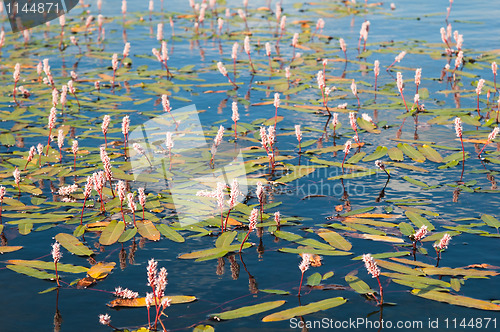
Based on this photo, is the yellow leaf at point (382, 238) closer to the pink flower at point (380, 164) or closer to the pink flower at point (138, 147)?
the pink flower at point (380, 164)

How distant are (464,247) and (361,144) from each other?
2.12m

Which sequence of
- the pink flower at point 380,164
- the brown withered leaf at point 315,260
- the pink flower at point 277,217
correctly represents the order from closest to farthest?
the brown withered leaf at point 315,260, the pink flower at point 277,217, the pink flower at point 380,164

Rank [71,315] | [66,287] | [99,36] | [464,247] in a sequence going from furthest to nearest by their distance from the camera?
1. [99,36]
2. [464,247]
3. [66,287]
4. [71,315]

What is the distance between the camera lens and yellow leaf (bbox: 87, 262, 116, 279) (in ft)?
11.5

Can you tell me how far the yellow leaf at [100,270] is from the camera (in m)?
3.51

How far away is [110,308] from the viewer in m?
3.18

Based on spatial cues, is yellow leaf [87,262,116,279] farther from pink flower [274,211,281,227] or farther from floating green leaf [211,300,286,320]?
pink flower [274,211,281,227]

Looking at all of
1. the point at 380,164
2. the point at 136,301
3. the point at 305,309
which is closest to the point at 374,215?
the point at 380,164

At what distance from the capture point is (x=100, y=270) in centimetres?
355

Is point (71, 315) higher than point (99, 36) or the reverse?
the reverse

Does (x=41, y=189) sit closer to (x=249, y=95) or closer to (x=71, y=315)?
(x=71, y=315)

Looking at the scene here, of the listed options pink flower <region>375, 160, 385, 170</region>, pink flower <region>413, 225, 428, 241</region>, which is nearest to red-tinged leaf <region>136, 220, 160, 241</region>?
pink flower <region>413, 225, 428, 241</region>

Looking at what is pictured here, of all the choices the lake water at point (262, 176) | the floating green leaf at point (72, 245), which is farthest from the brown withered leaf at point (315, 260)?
the floating green leaf at point (72, 245)

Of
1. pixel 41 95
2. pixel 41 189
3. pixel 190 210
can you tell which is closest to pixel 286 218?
pixel 190 210
